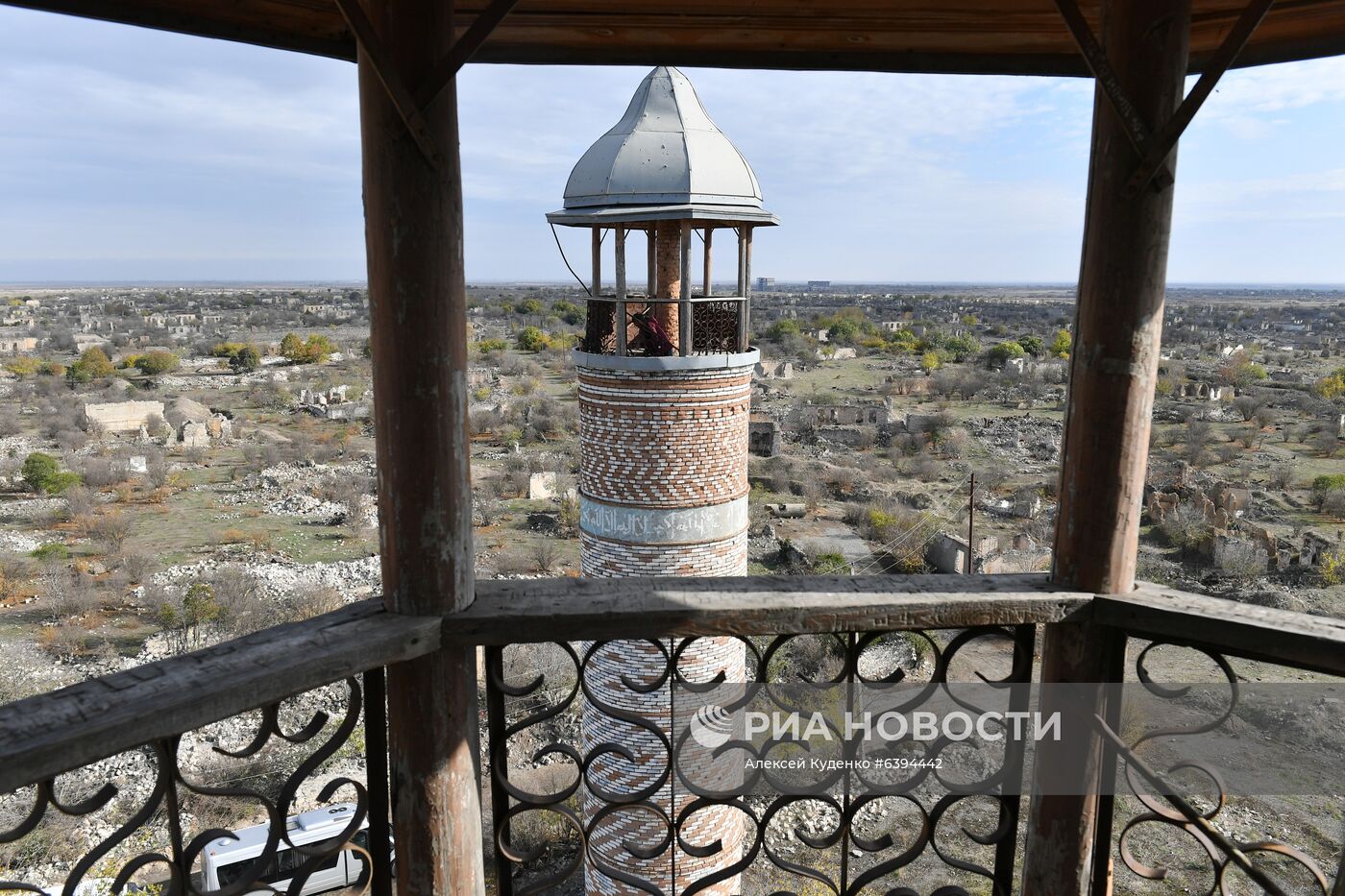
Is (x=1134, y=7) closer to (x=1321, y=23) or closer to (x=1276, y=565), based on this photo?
(x=1321, y=23)

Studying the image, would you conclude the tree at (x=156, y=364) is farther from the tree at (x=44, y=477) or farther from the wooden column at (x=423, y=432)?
the wooden column at (x=423, y=432)

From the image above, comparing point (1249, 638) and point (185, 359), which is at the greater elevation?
point (1249, 638)

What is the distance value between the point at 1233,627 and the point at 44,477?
2634 centimetres

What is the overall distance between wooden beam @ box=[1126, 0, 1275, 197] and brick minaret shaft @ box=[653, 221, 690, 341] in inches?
276

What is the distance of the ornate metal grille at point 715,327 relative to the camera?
798cm

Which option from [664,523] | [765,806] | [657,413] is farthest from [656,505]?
[765,806]

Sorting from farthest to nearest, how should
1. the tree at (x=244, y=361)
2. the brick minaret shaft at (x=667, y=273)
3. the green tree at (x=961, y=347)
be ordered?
the green tree at (x=961, y=347), the tree at (x=244, y=361), the brick minaret shaft at (x=667, y=273)

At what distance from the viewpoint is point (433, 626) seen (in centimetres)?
147

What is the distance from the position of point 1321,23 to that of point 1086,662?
57.7 inches

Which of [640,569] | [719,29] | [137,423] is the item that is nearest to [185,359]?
[137,423]

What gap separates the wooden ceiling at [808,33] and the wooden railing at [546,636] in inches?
44.7

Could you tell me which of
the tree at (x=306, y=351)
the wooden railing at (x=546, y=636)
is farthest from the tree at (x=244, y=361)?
the wooden railing at (x=546, y=636)

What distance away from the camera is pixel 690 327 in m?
7.80

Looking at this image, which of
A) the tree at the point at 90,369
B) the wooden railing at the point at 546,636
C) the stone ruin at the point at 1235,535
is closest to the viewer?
the wooden railing at the point at 546,636
